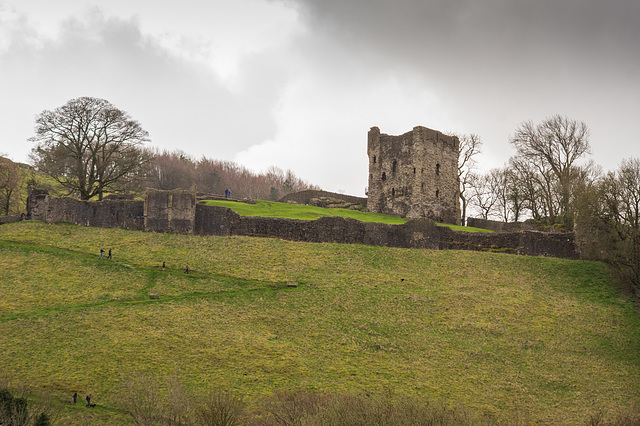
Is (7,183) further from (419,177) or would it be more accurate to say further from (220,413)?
(419,177)

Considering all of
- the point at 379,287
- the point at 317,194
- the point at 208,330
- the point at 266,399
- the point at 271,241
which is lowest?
the point at 266,399

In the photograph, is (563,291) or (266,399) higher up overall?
(563,291)

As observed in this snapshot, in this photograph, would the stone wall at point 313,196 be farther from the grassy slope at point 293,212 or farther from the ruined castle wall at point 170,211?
the ruined castle wall at point 170,211

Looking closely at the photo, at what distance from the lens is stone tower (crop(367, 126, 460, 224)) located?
163ft

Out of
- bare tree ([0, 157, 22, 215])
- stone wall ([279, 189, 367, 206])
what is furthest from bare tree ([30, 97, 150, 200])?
stone wall ([279, 189, 367, 206])

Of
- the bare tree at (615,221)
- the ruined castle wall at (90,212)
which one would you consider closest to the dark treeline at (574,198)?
the bare tree at (615,221)

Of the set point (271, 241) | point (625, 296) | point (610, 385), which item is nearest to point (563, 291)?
point (625, 296)

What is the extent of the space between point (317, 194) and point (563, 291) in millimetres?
30137

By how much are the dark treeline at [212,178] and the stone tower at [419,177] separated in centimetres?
2329

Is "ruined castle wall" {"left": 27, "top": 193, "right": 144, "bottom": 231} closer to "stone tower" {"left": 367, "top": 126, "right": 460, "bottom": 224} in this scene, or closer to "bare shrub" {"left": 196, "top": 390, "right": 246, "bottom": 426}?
"bare shrub" {"left": 196, "top": 390, "right": 246, "bottom": 426}

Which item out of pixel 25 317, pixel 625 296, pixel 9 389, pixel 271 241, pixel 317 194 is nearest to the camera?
pixel 9 389

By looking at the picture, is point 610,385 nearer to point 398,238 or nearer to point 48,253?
point 398,238

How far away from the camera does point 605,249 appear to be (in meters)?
30.2

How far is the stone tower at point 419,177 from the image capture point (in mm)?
49625
